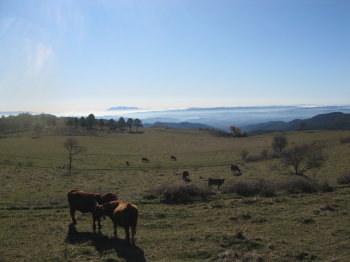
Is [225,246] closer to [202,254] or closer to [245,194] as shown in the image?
[202,254]

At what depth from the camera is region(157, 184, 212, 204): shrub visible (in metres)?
16.5

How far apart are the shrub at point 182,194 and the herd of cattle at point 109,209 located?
4585mm

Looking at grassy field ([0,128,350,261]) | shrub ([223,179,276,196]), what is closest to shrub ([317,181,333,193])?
grassy field ([0,128,350,261])

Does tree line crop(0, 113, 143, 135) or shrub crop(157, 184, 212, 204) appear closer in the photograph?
shrub crop(157, 184, 212, 204)

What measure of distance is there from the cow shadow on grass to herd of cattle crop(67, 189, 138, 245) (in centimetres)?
28

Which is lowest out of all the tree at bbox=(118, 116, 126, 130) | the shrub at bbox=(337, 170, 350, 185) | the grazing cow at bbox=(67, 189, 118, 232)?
the shrub at bbox=(337, 170, 350, 185)

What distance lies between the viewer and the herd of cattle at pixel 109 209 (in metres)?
9.69

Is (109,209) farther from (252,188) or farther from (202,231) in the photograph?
(252,188)

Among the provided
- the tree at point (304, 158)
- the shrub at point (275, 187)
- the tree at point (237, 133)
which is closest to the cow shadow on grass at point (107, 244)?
the shrub at point (275, 187)

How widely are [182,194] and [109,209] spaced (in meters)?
6.47

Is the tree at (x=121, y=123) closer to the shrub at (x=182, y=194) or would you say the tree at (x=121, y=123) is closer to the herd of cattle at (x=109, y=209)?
the shrub at (x=182, y=194)

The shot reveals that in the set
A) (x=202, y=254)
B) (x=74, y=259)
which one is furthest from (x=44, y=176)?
(x=202, y=254)

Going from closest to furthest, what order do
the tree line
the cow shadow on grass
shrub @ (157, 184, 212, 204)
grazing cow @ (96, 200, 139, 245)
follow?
the cow shadow on grass, grazing cow @ (96, 200, 139, 245), shrub @ (157, 184, 212, 204), the tree line

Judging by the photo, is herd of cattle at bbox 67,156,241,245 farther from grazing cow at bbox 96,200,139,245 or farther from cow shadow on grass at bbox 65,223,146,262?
cow shadow on grass at bbox 65,223,146,262
